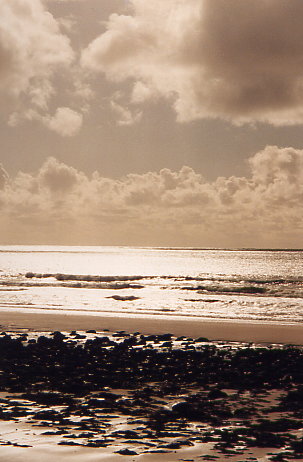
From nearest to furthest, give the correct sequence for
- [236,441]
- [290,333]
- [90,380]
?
1. [236,441]
2. [90,380]
3. [290,333]

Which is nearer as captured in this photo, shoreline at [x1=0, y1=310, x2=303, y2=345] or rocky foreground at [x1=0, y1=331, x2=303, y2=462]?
rocky foreground at [x1=0, y1=331, x2=303, y2=462]

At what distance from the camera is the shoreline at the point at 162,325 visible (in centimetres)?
2152

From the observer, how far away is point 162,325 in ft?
81.7

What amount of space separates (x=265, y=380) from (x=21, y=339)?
968 cm

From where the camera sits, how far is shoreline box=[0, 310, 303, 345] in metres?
21.5

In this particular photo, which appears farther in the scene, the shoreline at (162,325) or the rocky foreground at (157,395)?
the shoreline at (162,325)

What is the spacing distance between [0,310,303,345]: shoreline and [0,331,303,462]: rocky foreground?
3.62 meters

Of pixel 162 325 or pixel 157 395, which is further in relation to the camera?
pixel 162 325

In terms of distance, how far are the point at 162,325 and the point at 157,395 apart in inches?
551

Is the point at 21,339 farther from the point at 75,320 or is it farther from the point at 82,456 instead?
the point at 82,456

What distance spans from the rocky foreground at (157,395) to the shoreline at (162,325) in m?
3.62

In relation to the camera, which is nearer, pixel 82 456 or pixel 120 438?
pixel 82 456

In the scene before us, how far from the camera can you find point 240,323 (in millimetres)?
26234

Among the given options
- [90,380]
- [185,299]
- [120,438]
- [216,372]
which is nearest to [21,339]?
[90,380]
